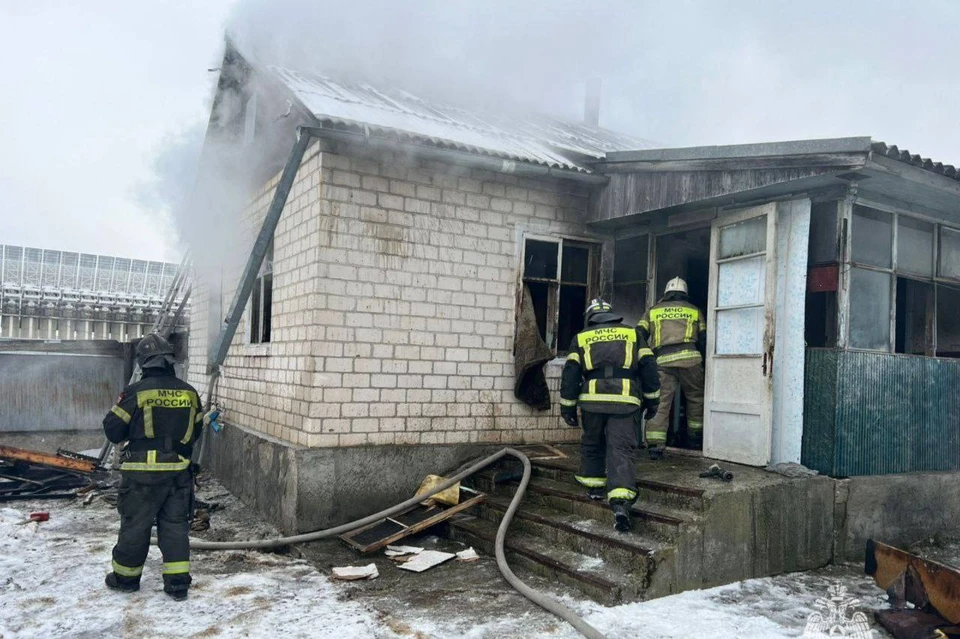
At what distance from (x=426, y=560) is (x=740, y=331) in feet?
11.8

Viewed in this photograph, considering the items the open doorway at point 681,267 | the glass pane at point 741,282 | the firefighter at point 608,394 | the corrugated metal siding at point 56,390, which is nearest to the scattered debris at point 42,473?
the corrugated metal siding at point 56,390

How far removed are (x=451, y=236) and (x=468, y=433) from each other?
2096 millimetres

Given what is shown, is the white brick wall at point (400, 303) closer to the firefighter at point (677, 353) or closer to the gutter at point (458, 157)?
the gutter at point (458, 157)

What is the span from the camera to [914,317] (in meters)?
→ 7.86

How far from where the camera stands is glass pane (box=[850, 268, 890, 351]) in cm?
662

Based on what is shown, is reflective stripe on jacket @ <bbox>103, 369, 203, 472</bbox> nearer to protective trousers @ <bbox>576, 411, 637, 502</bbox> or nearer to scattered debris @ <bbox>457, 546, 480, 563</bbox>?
scattered debris @ <bbox>457, 546, 480, 563</bbox>

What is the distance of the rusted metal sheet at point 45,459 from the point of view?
856 cm

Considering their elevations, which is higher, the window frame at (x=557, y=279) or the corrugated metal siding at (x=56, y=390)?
the window frame at (x=557, y=279)

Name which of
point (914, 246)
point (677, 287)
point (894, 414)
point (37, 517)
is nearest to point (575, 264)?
point (677, 287)

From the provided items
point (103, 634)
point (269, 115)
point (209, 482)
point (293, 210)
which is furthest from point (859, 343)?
point (209, 482)

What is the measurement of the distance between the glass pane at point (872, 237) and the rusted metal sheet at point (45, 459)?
9.02 m

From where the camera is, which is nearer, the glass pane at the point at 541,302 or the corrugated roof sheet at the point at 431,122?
the corrugated roof sheet at the point at 431,122

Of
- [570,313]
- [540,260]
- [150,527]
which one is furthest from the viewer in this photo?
[570,313]

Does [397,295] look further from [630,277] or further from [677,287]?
[630,277]
